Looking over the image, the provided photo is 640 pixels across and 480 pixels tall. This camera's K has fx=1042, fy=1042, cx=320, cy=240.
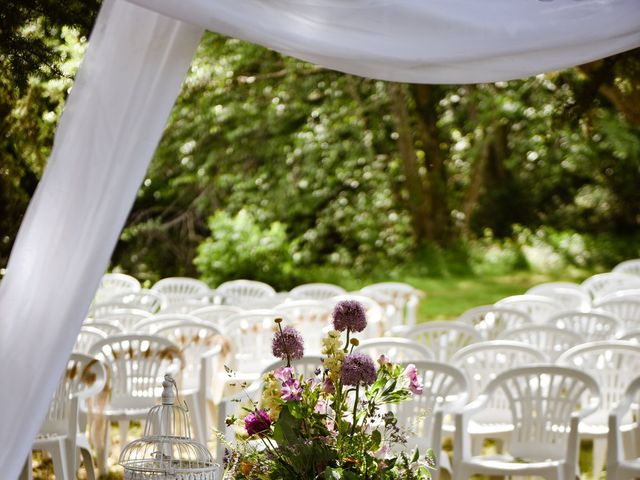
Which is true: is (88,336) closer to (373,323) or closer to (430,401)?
(373,323)

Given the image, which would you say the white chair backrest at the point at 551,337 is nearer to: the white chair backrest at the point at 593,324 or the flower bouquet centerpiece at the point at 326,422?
the white chair backrest at the point at 593,324

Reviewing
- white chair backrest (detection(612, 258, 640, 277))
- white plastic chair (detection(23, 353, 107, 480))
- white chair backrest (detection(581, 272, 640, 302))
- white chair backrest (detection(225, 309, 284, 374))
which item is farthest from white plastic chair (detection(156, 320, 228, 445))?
white chair backrest (detection(612, 258, 640, 277))

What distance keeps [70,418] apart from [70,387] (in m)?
0.39

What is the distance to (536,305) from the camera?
9.53 meters

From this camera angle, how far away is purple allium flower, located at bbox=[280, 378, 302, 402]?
8.48 feet

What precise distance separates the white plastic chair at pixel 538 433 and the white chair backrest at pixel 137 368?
2096mm

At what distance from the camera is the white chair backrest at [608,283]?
10.8 meters

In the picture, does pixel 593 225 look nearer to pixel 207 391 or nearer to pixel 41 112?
pixel 207 391

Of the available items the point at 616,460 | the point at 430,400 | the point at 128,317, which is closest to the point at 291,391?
the point at 616,460

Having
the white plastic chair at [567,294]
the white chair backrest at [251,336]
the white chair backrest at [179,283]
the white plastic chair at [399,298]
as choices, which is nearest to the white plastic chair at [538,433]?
the white chair backrest at [251,336]

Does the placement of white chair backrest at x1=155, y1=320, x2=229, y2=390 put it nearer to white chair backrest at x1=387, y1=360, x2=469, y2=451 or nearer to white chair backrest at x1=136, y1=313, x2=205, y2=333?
white chair backrest at x1=136, y1=313, x2=205, y2=333

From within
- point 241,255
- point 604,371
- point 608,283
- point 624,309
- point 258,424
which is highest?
point 241,255

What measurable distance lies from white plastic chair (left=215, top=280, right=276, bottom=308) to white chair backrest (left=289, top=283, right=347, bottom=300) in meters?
0.29

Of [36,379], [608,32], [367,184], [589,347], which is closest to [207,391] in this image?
[589,347]
